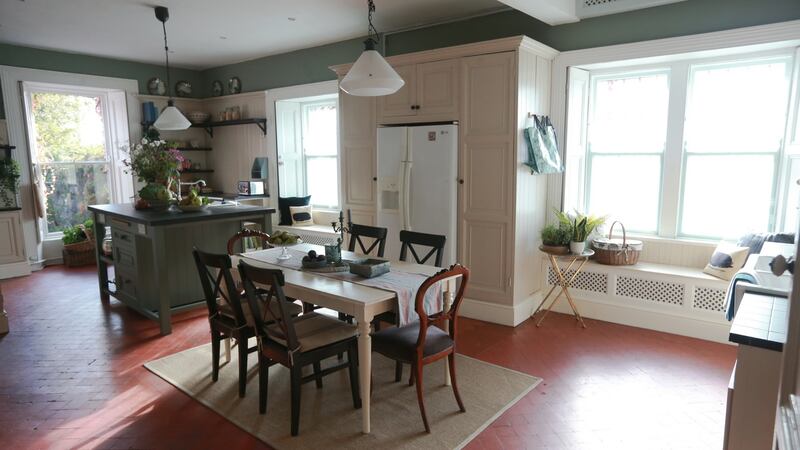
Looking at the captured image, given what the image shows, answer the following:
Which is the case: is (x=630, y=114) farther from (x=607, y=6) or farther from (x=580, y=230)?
(x=580, y=230)

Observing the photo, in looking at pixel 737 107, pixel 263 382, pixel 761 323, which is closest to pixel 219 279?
pixel 263 382

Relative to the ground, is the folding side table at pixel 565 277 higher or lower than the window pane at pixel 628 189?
lower

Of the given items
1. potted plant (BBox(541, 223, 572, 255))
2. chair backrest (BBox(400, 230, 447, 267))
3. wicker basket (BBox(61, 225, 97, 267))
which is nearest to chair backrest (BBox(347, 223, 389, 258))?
chair backrest (BBox(400, 230, 447, 267))

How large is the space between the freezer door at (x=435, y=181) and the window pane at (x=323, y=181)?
216 centimetres

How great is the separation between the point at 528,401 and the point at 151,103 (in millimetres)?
6469

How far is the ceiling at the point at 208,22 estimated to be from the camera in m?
4.33

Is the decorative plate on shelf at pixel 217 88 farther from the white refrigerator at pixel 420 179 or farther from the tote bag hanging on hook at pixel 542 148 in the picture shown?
the tote bag hanging on hook at pixel 542 148

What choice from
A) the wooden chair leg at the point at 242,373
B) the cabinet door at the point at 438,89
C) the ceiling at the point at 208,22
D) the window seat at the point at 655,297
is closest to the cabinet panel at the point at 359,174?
the cabinet door at the point at 438,89

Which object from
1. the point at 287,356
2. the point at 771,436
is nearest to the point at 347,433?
the point at 287,356

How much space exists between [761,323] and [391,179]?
3.23 meters

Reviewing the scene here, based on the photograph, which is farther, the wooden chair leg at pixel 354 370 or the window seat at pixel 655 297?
the window seat at pixel 655 297

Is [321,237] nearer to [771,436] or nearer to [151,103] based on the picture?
[151,103]

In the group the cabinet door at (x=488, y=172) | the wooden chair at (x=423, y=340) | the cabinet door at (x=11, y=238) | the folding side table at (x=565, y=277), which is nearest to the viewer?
the wooden chair at (x=423, y=340)

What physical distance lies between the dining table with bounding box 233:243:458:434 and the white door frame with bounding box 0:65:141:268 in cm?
487
